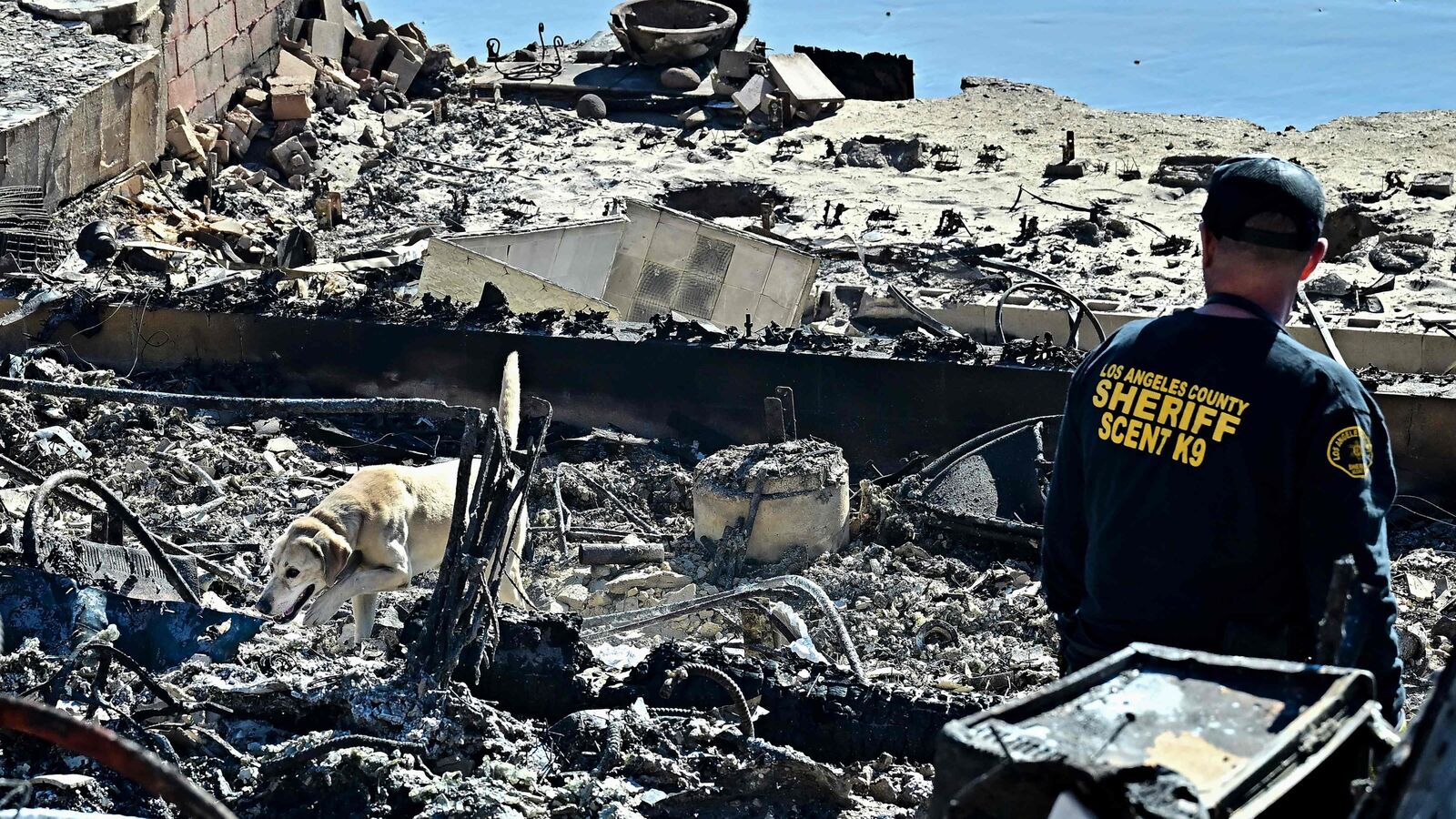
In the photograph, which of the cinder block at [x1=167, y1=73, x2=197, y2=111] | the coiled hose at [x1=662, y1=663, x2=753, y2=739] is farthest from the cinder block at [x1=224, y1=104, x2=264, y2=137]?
the coiled hose at [x1=662, y1=663, x2=753, y2=739]

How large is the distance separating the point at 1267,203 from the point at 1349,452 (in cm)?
47

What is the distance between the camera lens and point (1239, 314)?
260cm

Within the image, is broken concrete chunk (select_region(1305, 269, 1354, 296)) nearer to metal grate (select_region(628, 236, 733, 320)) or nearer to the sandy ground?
the sandy ground

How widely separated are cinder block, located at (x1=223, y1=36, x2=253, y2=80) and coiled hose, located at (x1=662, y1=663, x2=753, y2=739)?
49.1 feet

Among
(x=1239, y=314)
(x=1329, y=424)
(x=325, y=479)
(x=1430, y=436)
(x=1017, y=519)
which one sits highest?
(x=1239, y=314)

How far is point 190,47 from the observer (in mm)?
16234

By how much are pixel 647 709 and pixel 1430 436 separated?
5.49 metres

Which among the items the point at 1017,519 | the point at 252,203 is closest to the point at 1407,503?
the point at 1017,519

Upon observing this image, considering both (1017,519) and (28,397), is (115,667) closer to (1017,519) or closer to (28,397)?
(1017,519)

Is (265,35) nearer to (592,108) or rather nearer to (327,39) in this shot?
(327,39)

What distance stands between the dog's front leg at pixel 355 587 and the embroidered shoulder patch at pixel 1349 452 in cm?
449

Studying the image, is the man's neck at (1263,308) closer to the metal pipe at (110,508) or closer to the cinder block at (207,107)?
the metal pipe at (110,508)

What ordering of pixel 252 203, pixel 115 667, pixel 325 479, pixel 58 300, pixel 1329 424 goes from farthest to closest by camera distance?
pixel 252 203
pixel 58 300
pixel 325 479
pixel 115 667
pixel 1329 424

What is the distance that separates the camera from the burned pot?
1997cm
